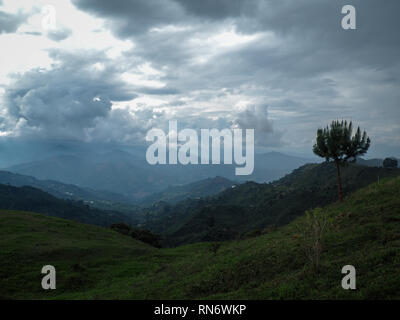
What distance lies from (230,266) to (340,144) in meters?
25.8

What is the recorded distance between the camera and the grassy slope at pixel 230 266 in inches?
588

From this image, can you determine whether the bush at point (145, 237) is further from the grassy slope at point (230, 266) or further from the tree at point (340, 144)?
the tree at point (340, 144)

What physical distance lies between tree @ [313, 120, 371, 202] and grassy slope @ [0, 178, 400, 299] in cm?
676

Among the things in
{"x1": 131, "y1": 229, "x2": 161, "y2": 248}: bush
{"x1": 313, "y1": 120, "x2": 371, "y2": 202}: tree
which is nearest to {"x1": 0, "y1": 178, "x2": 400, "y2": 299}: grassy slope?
{"x1": 313, "y1": 120, "x2": 371, "y2": 202}: tree

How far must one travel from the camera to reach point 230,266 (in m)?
23.2

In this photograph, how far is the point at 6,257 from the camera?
101 feet

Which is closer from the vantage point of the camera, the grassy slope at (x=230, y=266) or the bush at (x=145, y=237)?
the grassy slope at (x=230, y=266)

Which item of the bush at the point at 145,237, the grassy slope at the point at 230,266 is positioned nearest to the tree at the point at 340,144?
the grassy slope at the point at 230,266

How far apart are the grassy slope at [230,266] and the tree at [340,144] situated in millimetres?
6761

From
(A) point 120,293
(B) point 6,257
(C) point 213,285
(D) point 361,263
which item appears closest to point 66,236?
(B) point 6,257

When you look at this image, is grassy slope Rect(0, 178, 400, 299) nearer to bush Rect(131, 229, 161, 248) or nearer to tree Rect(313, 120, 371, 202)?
tree Rect(313, 120, 371, 202)

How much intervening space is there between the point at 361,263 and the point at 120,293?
1887cm

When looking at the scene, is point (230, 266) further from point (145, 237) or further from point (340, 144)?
point (145, 237)
